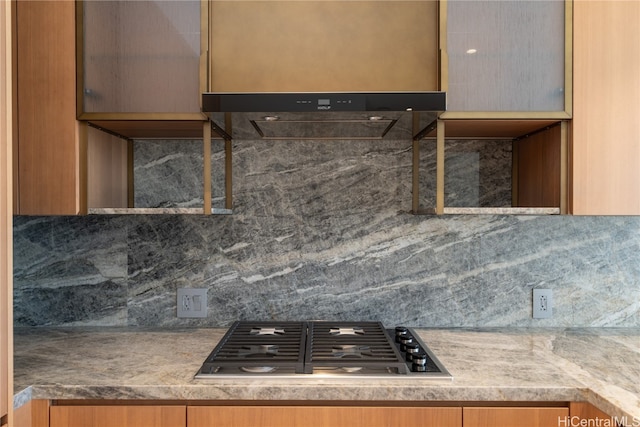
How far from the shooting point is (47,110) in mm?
1601

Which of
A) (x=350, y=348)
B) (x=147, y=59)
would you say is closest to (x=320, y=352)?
(x=350, y=348)

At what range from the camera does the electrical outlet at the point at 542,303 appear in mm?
1952

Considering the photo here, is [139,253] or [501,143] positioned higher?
[501,143]

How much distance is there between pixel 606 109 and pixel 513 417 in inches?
38.3

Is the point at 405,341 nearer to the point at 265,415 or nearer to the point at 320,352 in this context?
the point at 320,352

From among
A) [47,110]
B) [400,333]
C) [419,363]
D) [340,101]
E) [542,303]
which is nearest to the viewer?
[419,363]

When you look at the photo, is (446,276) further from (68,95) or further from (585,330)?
(68,95)

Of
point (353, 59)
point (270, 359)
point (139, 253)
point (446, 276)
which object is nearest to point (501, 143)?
point (446, 276)

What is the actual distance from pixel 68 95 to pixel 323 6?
33.9 inches

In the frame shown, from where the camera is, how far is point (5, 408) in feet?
3.63

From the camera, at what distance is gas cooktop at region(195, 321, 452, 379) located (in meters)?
1.37

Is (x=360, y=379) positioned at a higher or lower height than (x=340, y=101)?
lower

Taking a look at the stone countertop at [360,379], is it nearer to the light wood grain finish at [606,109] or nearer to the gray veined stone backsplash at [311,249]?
the gray veined stone backsplash at [311,249]

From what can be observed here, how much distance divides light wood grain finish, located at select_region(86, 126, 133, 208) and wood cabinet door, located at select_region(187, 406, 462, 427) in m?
0.80
